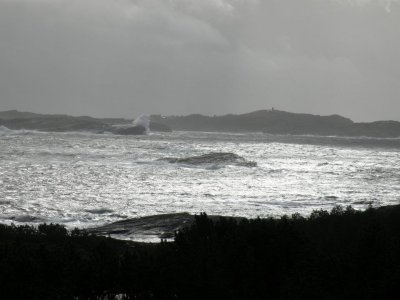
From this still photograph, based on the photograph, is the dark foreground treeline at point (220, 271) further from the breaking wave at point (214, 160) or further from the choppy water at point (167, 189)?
the breaking wave at point (214, 160)

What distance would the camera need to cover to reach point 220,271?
10.9m

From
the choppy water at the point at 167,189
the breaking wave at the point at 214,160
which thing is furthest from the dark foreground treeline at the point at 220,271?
the breaking wave at the point at 214,160

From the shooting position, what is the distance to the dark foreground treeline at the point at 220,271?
10.1 m

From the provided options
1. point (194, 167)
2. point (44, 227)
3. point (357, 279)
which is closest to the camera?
point (357, 279)

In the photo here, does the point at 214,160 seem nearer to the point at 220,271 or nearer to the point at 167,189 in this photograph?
the point at 167,189

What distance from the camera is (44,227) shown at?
1717cm

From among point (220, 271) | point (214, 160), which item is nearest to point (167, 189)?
point (214, 160)

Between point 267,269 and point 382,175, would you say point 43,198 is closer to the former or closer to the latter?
point 267,269

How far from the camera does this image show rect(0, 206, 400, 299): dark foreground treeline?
10.1 metres

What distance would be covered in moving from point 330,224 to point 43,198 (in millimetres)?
19691

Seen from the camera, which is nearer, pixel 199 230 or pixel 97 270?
pixel 97 270

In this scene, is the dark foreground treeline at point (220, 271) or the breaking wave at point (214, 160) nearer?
the dark foreground treeline at point (220, 271)

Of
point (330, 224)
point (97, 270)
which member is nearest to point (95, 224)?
point (330, 224)

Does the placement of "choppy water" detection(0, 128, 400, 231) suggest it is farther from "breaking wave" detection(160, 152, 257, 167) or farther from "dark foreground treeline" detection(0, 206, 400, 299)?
"dark foreground treeline" detection(0, 206, 400, 299)
